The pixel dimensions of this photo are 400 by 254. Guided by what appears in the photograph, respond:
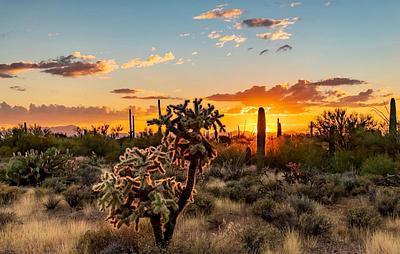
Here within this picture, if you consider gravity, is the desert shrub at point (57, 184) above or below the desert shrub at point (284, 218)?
below

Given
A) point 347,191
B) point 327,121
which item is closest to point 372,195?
point 347,191

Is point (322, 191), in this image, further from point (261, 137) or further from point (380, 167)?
point (261, 137)

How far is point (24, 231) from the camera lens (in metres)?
9.41

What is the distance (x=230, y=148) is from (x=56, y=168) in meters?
11.1

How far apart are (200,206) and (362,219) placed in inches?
152

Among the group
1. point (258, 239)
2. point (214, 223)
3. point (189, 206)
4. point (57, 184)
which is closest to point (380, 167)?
point (189, 206)

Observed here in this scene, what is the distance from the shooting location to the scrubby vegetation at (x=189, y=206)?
6652mm

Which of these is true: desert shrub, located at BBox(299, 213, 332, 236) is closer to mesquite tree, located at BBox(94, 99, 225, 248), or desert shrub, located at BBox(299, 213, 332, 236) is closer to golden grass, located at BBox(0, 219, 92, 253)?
mesquite tree, located at BBox(94, 99, 225, 248)

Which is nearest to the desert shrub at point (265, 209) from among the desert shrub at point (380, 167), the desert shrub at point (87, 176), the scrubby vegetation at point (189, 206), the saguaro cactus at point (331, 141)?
the scrubby vegetation at point (189, 206)

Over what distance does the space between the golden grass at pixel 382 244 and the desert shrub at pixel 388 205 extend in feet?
9.41

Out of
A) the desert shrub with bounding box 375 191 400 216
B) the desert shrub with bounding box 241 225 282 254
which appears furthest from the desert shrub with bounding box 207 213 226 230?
the desert shrub with bounding box 375 191 400 216

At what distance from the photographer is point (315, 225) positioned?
9.49 m

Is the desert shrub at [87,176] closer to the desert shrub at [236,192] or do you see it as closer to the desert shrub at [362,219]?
the desert shrub at [236,192]

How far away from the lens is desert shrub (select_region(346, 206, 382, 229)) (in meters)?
10.1
